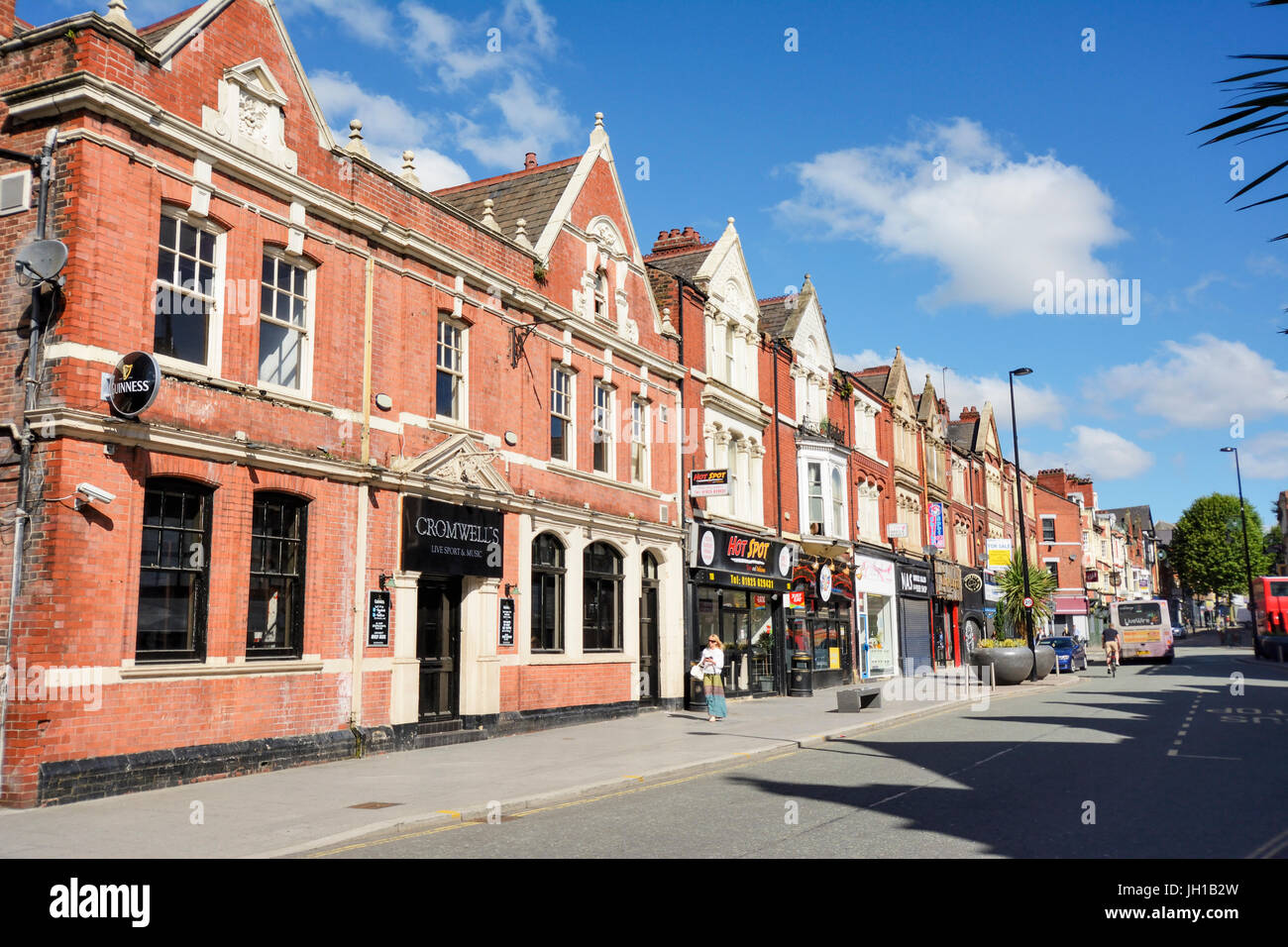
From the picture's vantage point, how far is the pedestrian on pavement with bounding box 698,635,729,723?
21.2 meters

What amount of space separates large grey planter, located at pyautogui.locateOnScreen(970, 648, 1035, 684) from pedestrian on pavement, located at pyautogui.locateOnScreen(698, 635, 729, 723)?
1410 cm

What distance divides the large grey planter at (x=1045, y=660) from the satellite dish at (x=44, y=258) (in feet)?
106

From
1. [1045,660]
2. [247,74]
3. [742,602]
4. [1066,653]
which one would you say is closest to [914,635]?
[1066,653]

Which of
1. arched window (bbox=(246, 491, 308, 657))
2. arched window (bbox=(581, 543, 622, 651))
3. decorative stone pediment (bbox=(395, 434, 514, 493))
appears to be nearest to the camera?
arched window (bbox=(246, 491, 308, 657))

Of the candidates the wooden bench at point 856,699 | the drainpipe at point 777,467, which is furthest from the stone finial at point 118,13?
the drainpipe at point 777,467

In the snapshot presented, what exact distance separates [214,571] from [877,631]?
30.7 m

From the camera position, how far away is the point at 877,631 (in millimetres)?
39812

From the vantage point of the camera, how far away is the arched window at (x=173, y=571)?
1267cm

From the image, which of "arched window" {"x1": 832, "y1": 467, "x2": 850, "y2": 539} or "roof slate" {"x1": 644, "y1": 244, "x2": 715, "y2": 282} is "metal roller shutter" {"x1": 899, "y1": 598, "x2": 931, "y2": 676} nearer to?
"arched window" {"x1": 832, "y1": 467, "x2": 850, "y2": 539}

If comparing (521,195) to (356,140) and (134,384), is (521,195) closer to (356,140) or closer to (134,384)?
(356,140)

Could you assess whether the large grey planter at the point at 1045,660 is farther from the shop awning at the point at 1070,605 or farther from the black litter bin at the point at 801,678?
the shop awning at the point at 1070,605

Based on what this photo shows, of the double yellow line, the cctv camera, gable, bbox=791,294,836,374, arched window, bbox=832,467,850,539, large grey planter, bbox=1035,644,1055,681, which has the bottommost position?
the double yellow line

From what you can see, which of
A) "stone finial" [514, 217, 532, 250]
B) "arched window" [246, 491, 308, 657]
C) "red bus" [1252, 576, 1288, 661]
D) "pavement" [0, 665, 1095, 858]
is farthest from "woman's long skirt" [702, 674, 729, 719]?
"red bus" [1252, 576, 1288, 661]

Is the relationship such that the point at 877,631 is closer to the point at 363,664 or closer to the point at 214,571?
the point at 363,664
